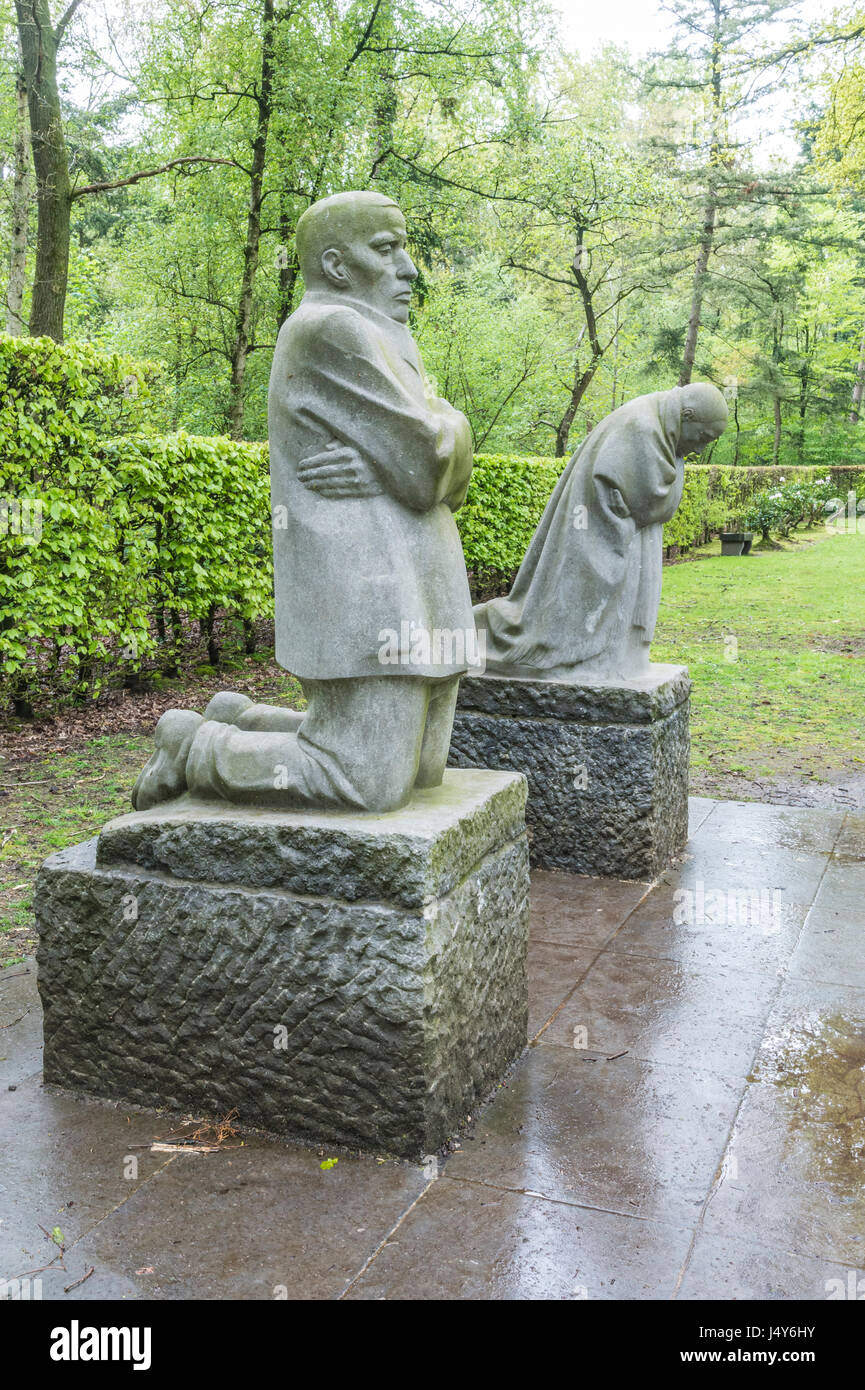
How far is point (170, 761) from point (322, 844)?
0.62 metres

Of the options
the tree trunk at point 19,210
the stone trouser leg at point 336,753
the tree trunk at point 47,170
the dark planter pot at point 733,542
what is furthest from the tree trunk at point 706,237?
the stone trouser leg at point 336,753

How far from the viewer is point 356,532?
2768 millimetres

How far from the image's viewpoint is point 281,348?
9.37 feet

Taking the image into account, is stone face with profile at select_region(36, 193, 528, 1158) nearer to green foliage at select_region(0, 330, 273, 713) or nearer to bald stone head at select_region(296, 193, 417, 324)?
bald stone head at select_region(296, 193, 417, 324)

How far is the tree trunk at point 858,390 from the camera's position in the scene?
35.6 m

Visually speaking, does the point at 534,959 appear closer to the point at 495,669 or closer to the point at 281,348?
the point at 495,669

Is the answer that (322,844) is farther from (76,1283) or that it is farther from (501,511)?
(501,511)

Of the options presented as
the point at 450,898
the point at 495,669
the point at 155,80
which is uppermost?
the point at 155,80

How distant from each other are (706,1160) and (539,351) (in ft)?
57.0

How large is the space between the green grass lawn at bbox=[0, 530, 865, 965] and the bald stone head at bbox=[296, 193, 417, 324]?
8.84ft

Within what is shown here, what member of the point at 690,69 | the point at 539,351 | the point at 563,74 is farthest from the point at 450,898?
the point at 563,74

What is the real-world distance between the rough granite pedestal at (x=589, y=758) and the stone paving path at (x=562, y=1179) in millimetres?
1071

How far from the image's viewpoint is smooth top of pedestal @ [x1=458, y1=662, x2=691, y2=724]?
479 cm

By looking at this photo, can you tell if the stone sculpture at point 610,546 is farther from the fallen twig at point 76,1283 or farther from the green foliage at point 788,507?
the green foliage at point 788,507
